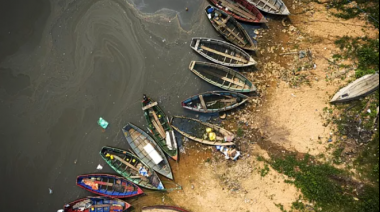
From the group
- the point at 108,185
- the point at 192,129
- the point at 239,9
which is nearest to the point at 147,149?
the point at 192,129

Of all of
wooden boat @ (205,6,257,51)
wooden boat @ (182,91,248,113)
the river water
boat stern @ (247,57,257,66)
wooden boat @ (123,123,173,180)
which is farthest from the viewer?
the river water

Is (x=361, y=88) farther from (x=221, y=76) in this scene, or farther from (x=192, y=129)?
(x=192, y=129)

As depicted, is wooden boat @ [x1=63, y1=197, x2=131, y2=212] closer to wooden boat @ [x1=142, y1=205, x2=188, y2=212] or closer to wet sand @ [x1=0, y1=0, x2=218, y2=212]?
wet sand @ [x1=0, y1=0, x2=218, y2=212]

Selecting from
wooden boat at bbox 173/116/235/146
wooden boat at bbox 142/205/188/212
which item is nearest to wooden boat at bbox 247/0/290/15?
wooden boat at bbox 173/116/235/146

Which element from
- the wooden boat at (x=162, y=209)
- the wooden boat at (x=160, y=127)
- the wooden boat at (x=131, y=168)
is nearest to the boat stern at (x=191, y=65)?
the wooden boat at (x=160, y=127)

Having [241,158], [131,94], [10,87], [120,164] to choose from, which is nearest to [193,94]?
[131,94]

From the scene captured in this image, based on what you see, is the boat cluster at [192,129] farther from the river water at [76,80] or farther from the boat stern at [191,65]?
the river water at [76,80]

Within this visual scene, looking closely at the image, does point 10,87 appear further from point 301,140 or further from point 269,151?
point 301,140
